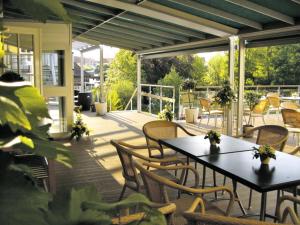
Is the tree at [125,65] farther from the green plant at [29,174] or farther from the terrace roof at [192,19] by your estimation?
the green plant at [29,174]

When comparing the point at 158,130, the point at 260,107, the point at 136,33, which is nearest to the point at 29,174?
the point at 158,130

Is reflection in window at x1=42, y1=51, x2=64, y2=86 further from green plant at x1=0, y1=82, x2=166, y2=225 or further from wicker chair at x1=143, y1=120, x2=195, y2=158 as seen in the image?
green plant at x1=0, y1=82, x2=166, y2=225

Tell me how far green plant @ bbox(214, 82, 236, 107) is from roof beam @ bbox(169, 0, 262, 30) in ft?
4.56

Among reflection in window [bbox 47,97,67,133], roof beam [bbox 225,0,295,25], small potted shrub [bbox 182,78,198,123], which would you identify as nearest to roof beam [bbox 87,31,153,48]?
small potted shrub [bbox 182,78,198,123]

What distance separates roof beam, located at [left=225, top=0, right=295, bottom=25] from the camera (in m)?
4.91

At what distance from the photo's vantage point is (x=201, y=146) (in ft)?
11.3

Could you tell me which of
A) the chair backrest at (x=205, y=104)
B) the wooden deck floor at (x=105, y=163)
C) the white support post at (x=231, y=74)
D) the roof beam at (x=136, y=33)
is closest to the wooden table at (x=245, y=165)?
the wooden deck floor at (x=105, y=163)

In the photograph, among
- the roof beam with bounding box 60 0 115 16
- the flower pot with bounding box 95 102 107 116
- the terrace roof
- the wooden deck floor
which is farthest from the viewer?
the flower pot with bounding box 95 102 107 116

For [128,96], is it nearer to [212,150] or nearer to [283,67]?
[283,67]

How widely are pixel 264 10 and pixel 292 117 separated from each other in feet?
7.23

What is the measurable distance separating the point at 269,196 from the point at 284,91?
787 cm

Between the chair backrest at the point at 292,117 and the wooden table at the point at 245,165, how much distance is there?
305cm

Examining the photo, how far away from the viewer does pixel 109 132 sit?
8.38m

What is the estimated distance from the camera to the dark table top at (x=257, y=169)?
2.30 meters
